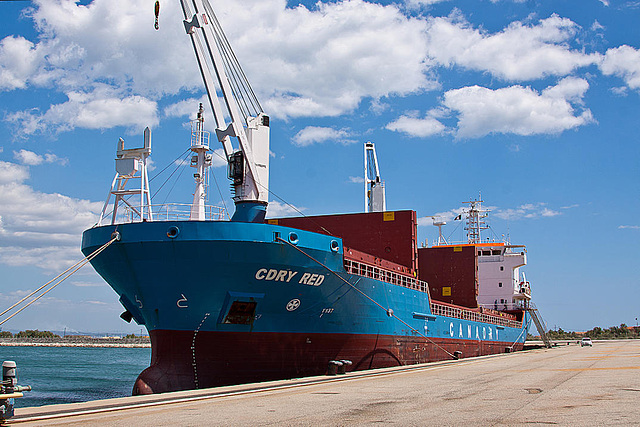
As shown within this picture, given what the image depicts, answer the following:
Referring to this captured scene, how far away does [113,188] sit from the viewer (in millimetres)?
18781

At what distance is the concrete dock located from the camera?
748 cm

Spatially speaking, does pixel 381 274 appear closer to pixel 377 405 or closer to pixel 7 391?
pixel 377 405

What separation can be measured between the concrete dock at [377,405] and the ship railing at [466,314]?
14.1 meters

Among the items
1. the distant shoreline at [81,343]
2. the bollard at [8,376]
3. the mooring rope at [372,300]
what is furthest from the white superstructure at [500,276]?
the distant shoreline at [81,343]

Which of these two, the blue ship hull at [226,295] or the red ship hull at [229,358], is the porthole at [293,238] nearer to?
the blue ship hull at [226,295]

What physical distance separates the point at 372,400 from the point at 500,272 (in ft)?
119

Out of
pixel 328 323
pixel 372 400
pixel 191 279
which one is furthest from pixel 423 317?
pixel 372 400

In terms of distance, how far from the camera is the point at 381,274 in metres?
20.8

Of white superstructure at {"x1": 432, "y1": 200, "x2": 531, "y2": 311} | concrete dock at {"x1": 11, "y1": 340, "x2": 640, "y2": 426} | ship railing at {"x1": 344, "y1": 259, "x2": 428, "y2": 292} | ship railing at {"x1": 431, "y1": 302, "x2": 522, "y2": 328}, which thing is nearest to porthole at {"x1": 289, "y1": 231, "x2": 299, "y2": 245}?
ship railing at {"x1": 344, "y1": 259, "x2": 428, "y2": 292}

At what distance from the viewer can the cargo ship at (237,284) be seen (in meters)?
15.2

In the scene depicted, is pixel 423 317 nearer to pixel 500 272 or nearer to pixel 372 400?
pixel 372 400

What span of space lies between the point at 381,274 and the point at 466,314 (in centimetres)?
1254

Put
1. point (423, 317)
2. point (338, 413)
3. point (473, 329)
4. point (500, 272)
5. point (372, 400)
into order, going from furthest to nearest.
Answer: point (500, 272) < point (473, 329) < point (423, 317) < point (372, 400) < point (338, 413)

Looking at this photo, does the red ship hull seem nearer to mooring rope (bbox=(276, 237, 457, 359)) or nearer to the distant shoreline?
mooring rope (bbox=(276, 237, 457, 359))
